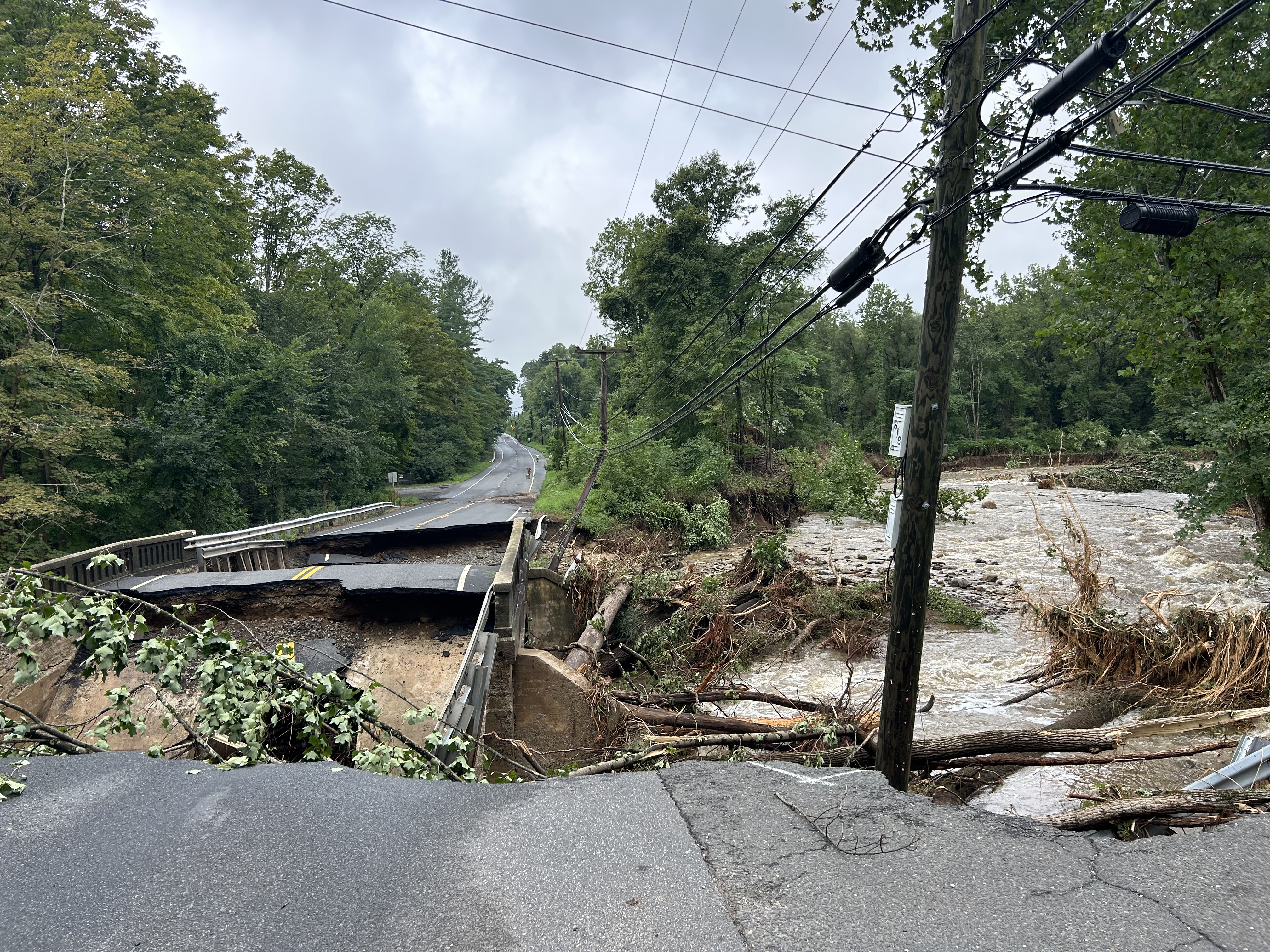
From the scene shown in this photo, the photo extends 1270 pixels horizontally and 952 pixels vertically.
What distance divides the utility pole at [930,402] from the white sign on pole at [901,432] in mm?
40

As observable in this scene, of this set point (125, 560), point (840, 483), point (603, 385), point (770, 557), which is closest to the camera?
point (125, 560)

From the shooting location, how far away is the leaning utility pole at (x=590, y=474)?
1684cm

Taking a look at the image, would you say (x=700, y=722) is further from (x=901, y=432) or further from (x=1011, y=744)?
(x=901, y=432)

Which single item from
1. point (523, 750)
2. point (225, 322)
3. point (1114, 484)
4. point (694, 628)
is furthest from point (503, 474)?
point (523, 750)

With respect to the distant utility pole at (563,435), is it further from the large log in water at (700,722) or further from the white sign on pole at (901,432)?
the white sign on pole at (901,432)

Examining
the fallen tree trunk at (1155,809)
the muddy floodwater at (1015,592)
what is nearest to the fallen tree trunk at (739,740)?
the muddy floodwater at (1015,592)

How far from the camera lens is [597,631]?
12406mm

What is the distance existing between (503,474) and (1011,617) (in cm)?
5597

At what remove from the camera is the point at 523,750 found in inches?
258

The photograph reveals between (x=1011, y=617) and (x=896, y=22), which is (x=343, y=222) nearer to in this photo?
(x=896, y=22)

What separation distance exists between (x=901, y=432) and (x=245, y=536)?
14764mm

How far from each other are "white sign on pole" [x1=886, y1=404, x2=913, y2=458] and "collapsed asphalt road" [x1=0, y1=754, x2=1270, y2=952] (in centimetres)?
263

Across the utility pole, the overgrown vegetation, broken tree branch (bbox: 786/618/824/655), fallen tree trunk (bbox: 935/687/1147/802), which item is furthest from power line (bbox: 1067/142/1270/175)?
broken tree branch (bbox: 786/618/824/655)

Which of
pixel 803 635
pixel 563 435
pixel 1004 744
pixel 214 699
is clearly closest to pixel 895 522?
pixel 1004 744
